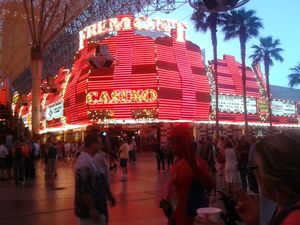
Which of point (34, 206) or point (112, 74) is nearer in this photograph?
point (34, 206)

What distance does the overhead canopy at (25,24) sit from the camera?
1235 inches

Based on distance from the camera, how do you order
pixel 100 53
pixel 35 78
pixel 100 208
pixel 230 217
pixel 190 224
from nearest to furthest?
pixel 230 217 < pixel 190 224 < pixel 100 208 < pixel 100 53 < pixel 35 78

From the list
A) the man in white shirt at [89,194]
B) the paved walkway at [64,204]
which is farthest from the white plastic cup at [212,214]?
the paved walkway at [64,204]

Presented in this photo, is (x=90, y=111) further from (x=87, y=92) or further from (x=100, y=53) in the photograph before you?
(x=100, y=53)

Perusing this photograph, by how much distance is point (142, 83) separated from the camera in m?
42.1

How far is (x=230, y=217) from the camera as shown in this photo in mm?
3465

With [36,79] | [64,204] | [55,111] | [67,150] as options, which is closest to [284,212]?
[64,204]

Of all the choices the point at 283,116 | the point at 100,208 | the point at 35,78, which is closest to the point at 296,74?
the point at 283,116

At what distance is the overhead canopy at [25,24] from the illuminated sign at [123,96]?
7034 mm

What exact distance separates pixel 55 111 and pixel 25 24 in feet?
40.1

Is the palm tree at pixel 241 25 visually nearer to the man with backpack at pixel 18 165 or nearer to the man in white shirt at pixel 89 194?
the man with backpack at pixel 18 165

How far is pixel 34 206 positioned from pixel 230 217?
9.14 m

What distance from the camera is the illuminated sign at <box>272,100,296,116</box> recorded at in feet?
190

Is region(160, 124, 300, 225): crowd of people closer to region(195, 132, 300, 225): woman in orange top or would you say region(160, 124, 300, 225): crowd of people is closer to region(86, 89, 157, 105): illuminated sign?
region(195, 132, 300, 225): woman in orange top
